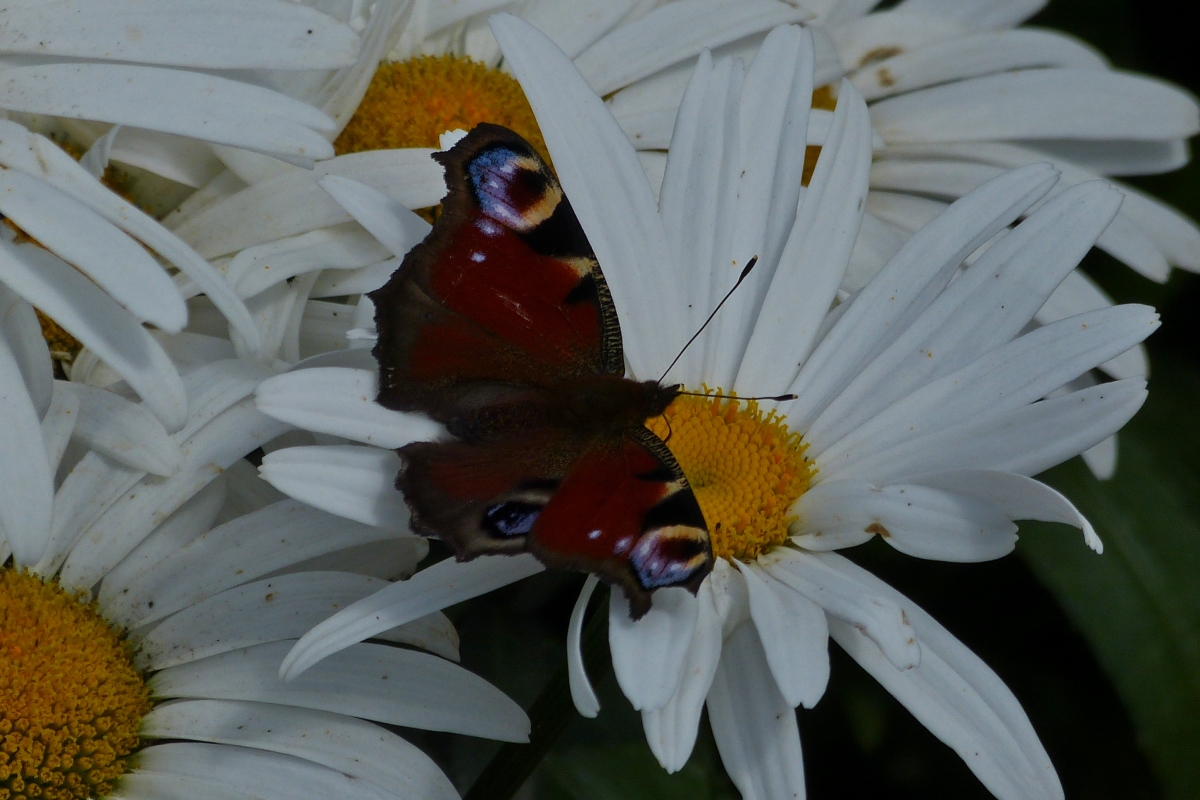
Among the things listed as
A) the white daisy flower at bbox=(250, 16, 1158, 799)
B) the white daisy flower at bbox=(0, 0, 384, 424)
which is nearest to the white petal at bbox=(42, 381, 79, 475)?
the white daisy flower at bbox=(0, 0, 384, 424)

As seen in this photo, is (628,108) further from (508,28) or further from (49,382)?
(49,382)

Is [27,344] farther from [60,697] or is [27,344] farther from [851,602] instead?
[851,602]

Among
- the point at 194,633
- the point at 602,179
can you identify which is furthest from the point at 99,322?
the point at 602,179

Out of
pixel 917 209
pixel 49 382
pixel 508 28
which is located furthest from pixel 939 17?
pixel 49 382

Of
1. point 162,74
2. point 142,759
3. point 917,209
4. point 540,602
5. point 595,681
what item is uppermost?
point 917,209

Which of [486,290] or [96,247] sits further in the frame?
[486,290]
